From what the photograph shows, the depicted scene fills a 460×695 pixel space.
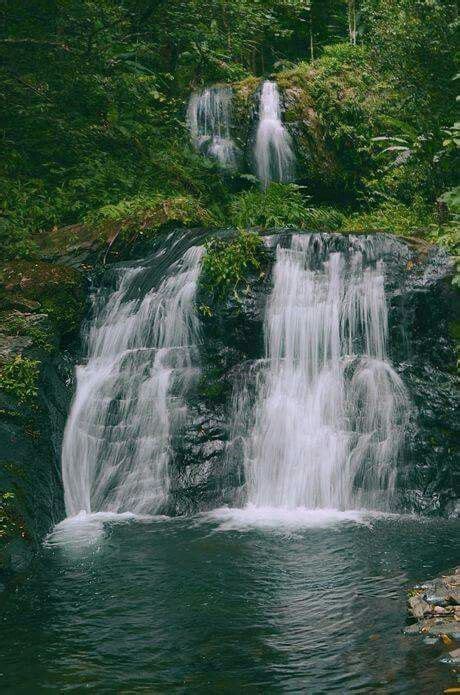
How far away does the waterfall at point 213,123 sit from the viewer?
17.4 meters

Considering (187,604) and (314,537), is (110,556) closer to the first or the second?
(187,604)

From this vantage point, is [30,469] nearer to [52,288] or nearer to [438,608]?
[52,288]

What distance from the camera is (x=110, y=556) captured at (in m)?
7.17

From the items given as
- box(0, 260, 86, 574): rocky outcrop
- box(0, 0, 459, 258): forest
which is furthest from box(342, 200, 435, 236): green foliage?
box(0, 260, 86, 574): rocky outcrop

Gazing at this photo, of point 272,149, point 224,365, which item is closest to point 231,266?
point 224,365

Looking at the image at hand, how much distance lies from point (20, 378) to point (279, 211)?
313 inches

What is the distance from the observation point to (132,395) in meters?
9.80

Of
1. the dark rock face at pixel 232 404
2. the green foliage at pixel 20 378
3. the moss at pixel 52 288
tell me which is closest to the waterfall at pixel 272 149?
the dark rock face at pixel 232 404

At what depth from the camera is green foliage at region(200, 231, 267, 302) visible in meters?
10.4

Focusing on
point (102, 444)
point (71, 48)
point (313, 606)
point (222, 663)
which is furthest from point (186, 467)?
point (71, 48)

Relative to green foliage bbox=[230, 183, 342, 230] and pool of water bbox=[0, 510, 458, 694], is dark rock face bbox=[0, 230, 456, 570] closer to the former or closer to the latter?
pool of water bbox=[0, 510, 458, 694]

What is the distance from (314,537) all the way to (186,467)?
90.1 inches

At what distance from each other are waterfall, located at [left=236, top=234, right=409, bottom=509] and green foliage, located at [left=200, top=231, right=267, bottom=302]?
36 centimetres

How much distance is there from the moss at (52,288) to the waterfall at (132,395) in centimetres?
41
